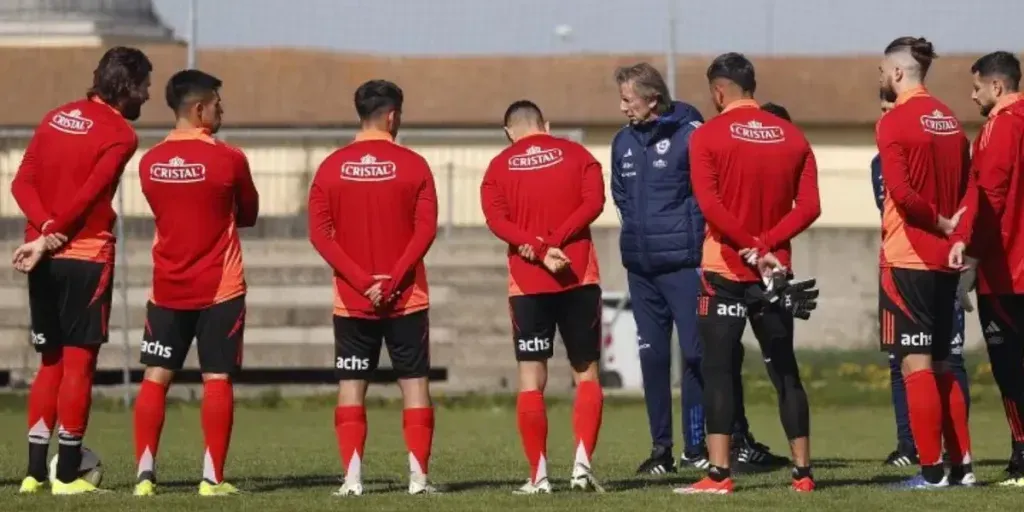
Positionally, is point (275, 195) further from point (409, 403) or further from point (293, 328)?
point (409, 403)

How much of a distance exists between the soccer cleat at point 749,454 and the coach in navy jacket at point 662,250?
0.26m

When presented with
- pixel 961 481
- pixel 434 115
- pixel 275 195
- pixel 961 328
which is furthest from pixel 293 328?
pixel 434 115

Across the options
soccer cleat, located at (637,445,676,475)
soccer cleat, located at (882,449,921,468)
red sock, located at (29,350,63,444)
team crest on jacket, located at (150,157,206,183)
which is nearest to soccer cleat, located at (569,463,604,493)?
soccer cleat, located at (637,445,676,475)

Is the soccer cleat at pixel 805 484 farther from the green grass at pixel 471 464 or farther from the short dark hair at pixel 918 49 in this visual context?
the short dark hair at pixel 918 49

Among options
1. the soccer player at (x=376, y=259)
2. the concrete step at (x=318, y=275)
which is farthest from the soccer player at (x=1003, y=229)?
the concrete step at (x=318, y=275)

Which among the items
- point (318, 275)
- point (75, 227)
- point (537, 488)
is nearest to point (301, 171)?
point (318, 275)

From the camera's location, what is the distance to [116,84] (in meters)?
10.7

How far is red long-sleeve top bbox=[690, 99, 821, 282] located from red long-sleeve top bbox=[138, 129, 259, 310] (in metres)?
2.31

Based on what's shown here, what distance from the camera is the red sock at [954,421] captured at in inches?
422

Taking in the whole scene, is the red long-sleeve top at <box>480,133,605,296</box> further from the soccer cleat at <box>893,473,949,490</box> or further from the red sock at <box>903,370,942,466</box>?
the soccer cleat at <box>893,473,949,490</box>

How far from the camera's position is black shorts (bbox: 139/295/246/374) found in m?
10.5

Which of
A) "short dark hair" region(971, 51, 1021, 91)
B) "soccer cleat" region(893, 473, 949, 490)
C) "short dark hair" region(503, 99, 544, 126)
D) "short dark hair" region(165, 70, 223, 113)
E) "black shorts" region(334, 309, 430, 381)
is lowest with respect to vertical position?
"soccer cleat" region(893, 473, 949, 490)

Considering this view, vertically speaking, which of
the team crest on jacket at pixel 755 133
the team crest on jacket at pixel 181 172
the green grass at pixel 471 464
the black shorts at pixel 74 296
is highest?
the team crest on jacket at pixel 755 133

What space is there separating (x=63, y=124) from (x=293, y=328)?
1277 centimetres
